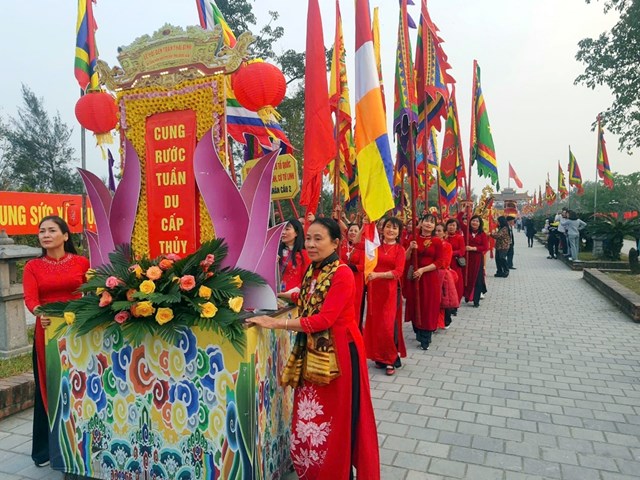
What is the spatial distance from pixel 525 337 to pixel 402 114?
3.54 metres

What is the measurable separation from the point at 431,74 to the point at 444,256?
2.44 meters

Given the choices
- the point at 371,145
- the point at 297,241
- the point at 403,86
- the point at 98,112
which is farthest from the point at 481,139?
the point at 98,112

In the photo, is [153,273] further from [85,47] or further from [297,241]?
[85,47]

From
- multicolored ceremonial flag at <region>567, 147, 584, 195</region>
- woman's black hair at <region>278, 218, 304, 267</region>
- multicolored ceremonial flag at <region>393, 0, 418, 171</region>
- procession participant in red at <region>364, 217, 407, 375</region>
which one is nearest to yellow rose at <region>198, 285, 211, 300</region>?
woman's black hair at <region>278, 218, 304, 267</region>

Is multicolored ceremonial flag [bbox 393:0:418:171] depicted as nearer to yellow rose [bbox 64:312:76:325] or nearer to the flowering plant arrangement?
the flowering plant arrangement

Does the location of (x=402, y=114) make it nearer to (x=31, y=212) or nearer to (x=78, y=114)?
(x=78, y=114)

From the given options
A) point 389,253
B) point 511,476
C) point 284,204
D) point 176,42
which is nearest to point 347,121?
point 389,253

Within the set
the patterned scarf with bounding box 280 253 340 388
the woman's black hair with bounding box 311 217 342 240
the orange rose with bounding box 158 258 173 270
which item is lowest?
the patterned scarf with bounding box 280 253 340 388

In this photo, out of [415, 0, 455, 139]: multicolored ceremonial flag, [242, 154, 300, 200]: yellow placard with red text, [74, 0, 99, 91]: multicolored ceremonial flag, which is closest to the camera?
[242, 154, 300, 200]: yellow placard with red text

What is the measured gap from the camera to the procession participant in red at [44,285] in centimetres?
305

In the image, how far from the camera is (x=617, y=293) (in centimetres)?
839

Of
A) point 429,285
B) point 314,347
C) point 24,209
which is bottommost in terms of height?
point 429,285

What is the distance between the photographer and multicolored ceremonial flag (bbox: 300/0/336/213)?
3.92m

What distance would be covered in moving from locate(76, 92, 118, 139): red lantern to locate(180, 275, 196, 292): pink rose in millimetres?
1570
